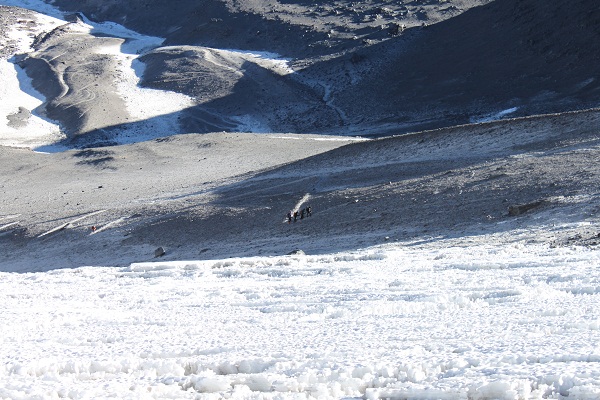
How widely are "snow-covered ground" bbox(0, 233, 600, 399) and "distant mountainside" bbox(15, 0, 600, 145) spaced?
38107mm

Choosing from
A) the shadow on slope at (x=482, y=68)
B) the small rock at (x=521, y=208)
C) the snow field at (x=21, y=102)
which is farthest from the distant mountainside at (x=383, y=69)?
the small rock at (x=521, y=208)

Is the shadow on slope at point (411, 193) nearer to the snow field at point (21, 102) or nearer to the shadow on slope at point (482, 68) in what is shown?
the shadow on slope at point (482, 68)

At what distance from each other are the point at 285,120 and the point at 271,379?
179ft

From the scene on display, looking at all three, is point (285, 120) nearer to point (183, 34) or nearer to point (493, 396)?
point (183, 34)

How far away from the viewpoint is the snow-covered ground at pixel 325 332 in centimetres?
563

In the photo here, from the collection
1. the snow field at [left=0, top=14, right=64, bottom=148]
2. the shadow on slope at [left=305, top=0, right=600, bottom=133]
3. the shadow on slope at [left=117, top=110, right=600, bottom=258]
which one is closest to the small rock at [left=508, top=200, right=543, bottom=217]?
the shadow on slope at [left=117, top=110, right=600, bottom=258]

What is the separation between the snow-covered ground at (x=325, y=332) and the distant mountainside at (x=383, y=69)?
38107 mm

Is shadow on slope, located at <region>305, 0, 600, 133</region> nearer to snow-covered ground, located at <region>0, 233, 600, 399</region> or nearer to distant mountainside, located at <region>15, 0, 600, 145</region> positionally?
distant mountainside, located at <region>15, 0, 600, 145</region>

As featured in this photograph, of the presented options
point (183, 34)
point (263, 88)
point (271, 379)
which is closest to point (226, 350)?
point (271, 379)

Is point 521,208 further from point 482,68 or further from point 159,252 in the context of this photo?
point 482,68

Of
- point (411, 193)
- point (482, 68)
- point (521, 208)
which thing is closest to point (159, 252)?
point (411, 193)

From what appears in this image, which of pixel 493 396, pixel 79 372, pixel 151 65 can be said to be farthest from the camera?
pixel 151 65

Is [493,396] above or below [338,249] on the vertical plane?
above

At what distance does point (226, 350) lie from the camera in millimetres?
6855
